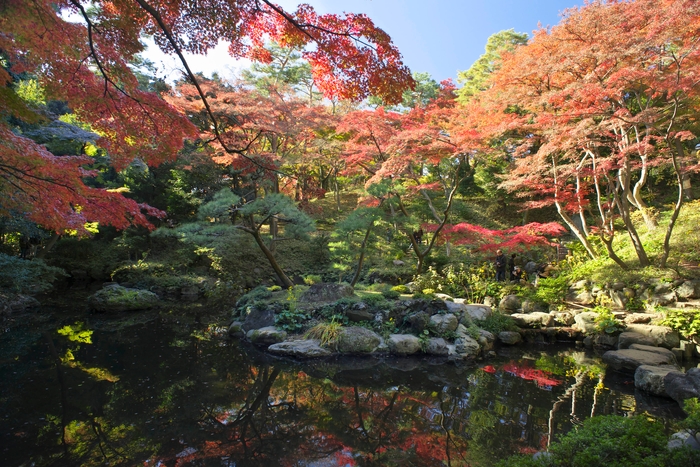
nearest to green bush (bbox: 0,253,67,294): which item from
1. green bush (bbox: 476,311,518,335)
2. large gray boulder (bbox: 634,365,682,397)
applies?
green bush (bbox: 476,311,518,335)

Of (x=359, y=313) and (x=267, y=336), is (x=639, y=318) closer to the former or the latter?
(x=359, y=313)

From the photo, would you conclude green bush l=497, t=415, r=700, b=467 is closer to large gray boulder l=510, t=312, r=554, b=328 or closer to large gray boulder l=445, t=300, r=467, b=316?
large gray boulder l=445, t=300, r=467, b=316

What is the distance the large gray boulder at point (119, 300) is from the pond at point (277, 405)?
244 cm

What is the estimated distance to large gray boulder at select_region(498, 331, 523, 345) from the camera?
691 cm

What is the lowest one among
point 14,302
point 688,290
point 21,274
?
point 14,302

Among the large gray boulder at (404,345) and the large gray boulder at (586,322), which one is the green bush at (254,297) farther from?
the large gray boulder at (586,322)

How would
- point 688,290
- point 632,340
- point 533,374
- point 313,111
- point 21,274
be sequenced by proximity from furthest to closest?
point 313,111, point 21,274, point 688,290, point 632,340, point 533,374

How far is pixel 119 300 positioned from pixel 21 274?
6.82 feet

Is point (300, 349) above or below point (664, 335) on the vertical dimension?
below

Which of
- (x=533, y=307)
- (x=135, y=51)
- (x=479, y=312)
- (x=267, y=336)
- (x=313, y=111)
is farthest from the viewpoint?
(x=313, y=111)

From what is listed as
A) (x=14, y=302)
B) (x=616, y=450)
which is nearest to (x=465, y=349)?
(x=616, y=450)

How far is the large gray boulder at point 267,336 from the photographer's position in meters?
6.51

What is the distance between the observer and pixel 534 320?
7266mm

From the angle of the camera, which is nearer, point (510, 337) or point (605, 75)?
point (605, 75)
